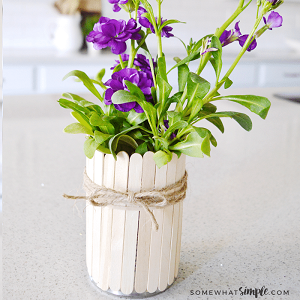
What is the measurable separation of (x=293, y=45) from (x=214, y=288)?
3.93 metres

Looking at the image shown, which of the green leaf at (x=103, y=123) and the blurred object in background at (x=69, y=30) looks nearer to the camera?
the green leaf at (x=103, y=123)

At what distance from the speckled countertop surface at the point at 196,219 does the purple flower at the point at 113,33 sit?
32cm

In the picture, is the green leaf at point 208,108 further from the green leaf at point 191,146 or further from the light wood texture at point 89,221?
the light wood texture at point 89,221

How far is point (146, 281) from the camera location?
587 millimetres

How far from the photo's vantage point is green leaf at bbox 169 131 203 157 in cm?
51

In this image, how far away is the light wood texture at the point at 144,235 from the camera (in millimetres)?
528

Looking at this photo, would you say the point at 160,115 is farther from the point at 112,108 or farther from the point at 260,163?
the point at 260,163

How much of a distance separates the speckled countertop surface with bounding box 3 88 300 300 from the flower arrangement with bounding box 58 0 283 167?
219mm

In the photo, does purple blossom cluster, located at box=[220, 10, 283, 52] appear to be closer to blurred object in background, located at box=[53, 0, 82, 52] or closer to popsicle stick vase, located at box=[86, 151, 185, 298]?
popsicle stick vase, located at box=[86, 151, 185, 298]

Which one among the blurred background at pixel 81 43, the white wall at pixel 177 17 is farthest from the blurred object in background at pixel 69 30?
the white wall at pixel 177 17

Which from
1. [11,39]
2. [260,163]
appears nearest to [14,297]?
[260,163]

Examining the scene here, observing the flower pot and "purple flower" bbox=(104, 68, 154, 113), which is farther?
Result: the flower pot

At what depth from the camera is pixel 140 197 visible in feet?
1.77

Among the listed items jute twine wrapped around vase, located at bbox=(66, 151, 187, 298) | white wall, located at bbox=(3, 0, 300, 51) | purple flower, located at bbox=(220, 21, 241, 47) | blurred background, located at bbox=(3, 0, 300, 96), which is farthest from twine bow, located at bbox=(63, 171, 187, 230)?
white wall, located at bbox=(3, 0, 300, 51)
